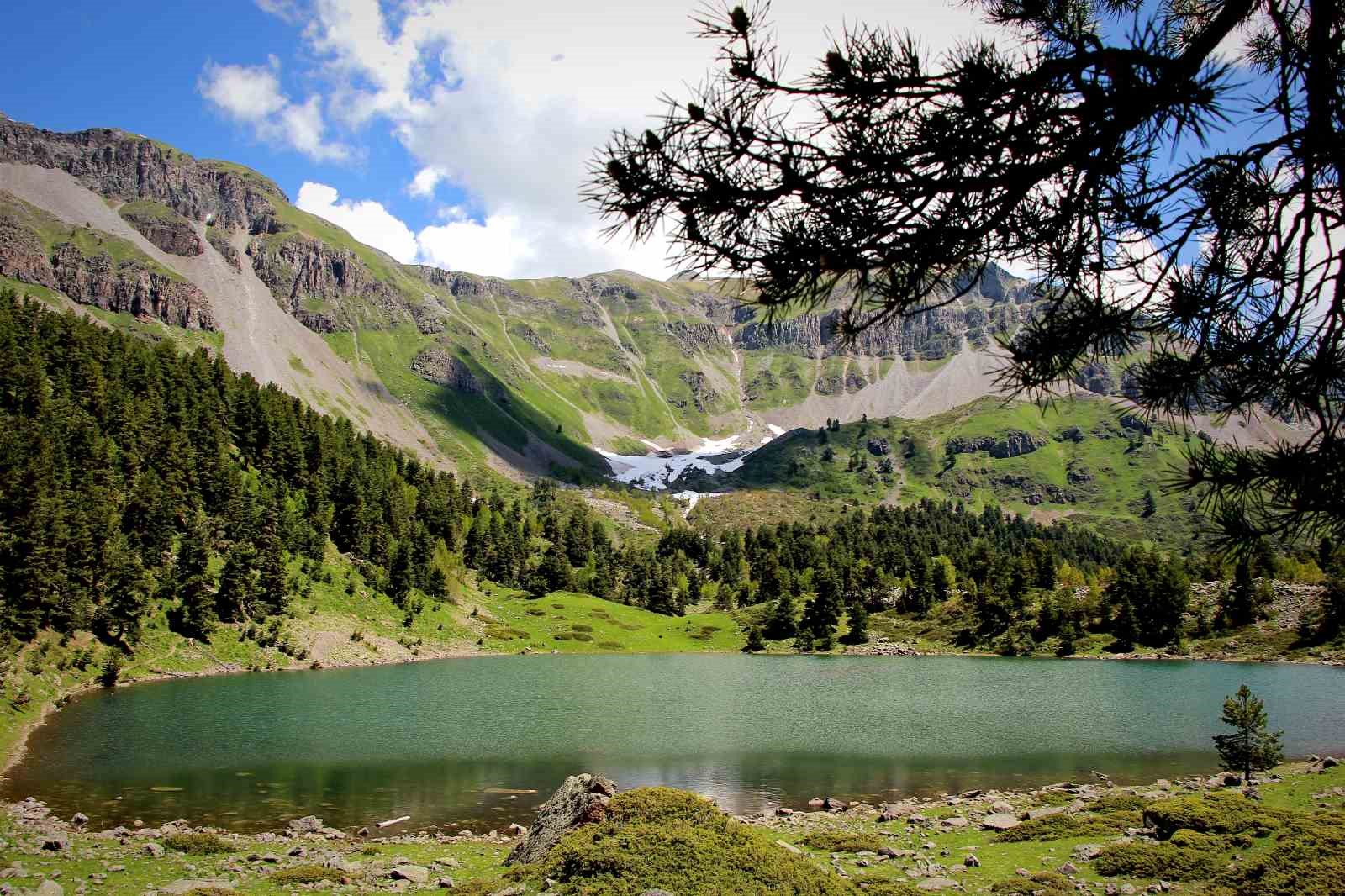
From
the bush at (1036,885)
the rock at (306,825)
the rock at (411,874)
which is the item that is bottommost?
the rock at (306,825)

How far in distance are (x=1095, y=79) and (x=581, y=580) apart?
139 m

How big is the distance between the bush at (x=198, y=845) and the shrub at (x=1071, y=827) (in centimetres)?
2137

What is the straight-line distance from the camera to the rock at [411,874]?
714 inches

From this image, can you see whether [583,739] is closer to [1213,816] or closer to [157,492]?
[1213,816]

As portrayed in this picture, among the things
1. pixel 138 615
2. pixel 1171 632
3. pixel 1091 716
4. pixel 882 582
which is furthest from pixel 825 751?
pixel 882 582

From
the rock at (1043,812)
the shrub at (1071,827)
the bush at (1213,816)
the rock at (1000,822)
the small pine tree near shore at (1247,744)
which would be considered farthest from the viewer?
the small pine tree near shore at (1247,744)

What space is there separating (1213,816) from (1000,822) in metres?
6.13

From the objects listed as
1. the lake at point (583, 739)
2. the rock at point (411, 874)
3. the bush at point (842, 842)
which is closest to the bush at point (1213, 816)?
the bush at point (842, 842)

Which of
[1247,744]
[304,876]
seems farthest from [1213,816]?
[304,876]

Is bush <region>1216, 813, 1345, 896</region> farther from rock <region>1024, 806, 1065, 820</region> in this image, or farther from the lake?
the lake

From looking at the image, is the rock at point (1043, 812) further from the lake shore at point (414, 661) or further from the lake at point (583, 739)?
the lake shore at point (414, 661)

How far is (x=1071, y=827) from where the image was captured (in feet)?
66.7

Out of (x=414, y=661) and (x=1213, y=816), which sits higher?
(x=1213, y=816)

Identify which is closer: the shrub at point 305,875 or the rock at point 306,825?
the shrub at point 305,875
